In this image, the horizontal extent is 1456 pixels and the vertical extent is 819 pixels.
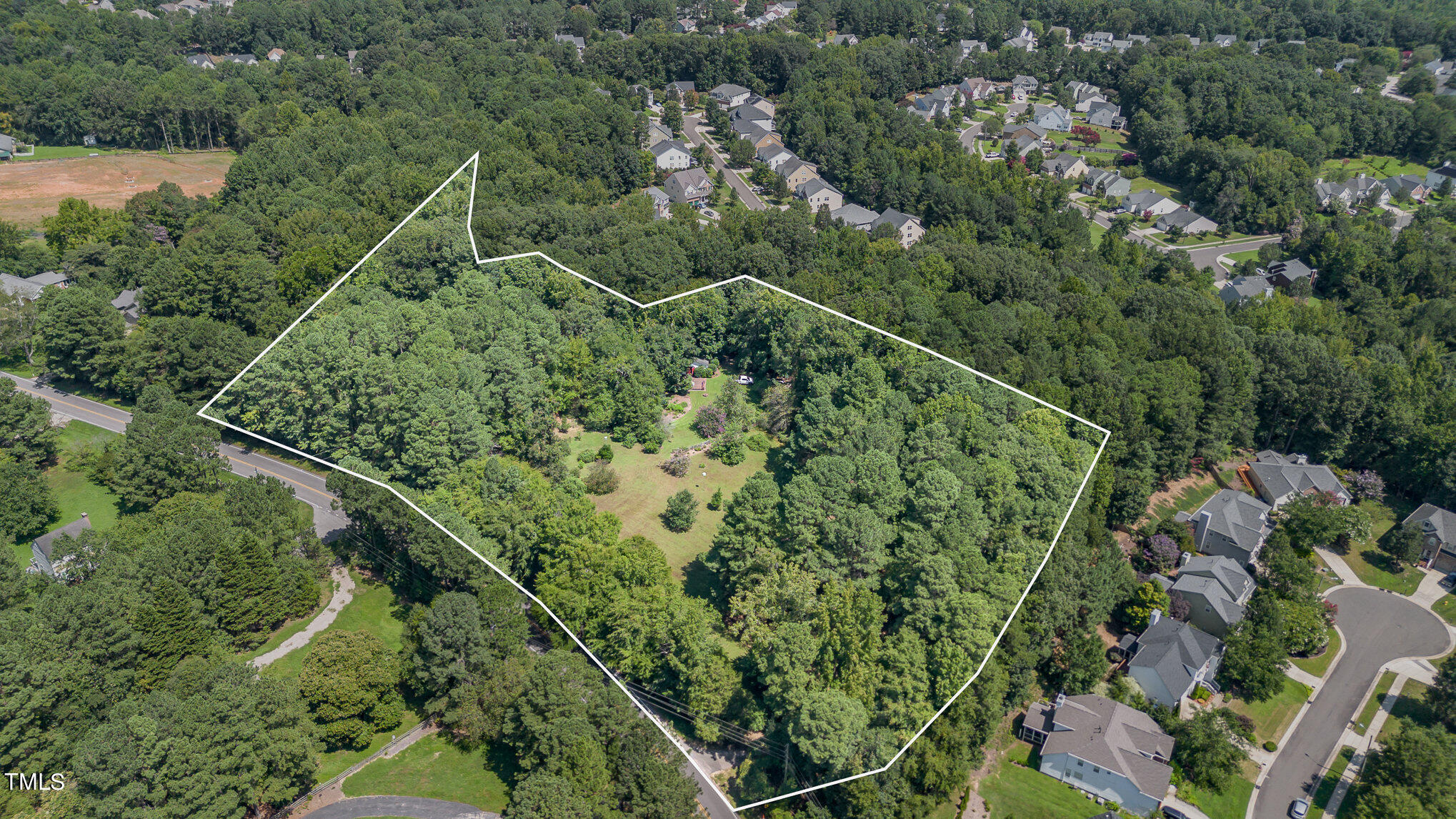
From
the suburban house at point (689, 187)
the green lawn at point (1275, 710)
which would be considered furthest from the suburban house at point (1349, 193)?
the green lawn at point (1275, 710)

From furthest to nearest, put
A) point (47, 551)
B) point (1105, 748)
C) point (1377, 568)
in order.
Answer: point (1377, 568) < point (47, 551) < point (1105, 748)

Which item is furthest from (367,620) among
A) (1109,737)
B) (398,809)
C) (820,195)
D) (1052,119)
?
(1052,119)

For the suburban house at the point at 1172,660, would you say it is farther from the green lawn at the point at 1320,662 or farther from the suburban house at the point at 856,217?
the suburban house at the point at 856,217

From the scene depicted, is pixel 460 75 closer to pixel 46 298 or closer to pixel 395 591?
pixel 46 298

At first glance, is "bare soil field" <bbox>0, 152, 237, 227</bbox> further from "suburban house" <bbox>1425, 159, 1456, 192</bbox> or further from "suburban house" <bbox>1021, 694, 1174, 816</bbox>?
"suburban house" <bbox>1425, 159, 1456, 192</bbox>

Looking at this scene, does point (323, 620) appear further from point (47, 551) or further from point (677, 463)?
point (677, 463)

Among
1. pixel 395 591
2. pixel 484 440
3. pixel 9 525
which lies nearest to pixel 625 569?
pixel 484 440
